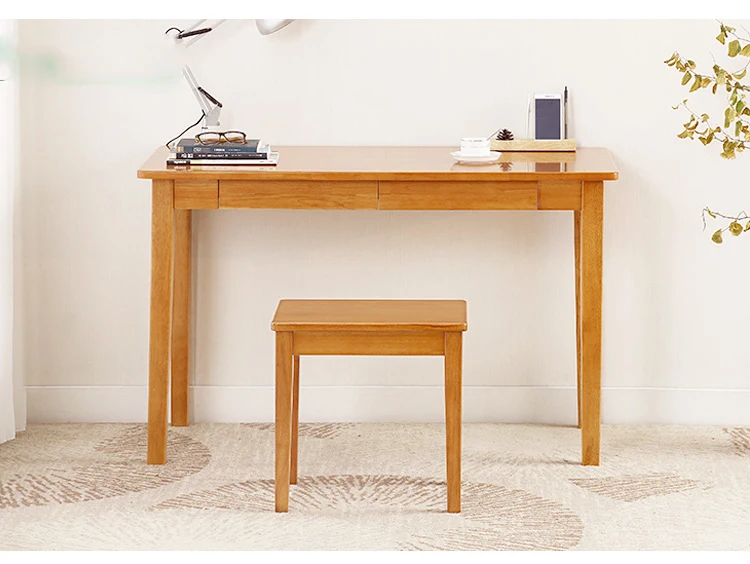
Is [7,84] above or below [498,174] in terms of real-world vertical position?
above

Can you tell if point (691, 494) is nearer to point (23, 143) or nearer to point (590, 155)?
point (590, 155)

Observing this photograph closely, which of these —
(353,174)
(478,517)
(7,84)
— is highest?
(7,84)

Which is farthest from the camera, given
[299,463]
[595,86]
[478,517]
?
[595,86]

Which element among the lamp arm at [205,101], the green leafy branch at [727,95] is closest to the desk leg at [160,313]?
the lamp arm at [205,101]

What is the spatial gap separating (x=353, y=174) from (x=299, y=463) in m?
0.76

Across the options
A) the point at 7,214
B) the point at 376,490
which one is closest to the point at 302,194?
the point at 376,490

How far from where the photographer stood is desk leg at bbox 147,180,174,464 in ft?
9.39

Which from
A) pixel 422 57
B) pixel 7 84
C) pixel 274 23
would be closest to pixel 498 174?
pixel 422 57

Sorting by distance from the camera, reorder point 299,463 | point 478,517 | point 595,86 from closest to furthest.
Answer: point 478,517, point 299,463, point 595,86

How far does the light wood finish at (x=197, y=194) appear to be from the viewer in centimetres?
284

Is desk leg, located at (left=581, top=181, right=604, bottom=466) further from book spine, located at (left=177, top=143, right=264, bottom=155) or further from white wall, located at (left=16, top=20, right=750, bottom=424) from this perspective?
book spine, located at (left=177, top=143, right=264, bottom=155)

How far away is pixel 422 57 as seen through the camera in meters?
3.20

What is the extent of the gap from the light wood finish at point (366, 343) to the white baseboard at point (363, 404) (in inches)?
31.8

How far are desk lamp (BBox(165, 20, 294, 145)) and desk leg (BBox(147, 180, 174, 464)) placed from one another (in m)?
0.40
